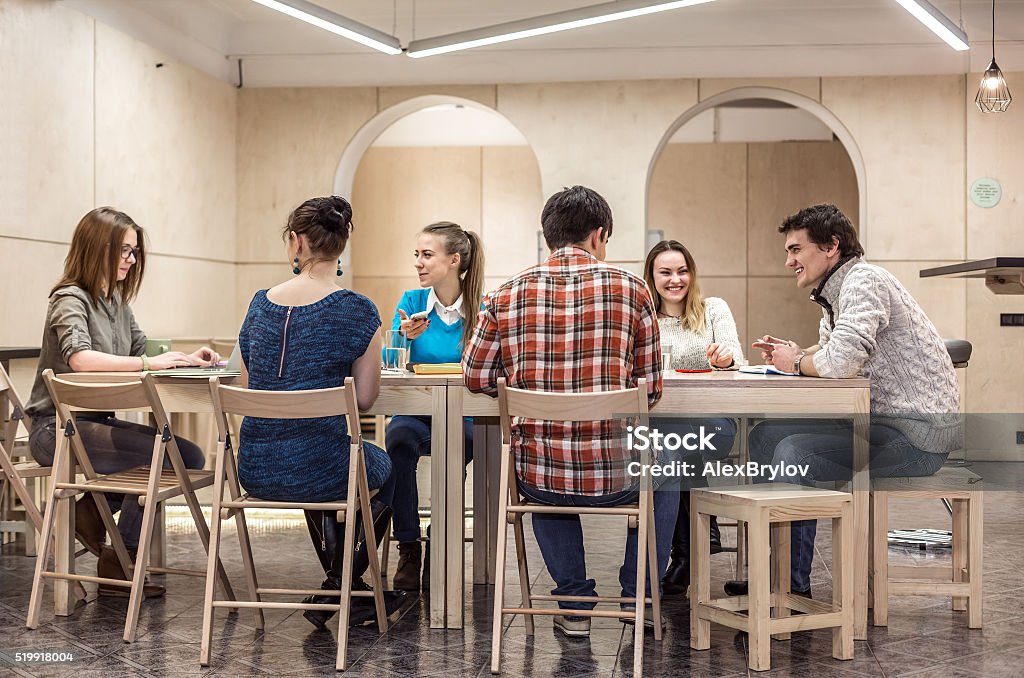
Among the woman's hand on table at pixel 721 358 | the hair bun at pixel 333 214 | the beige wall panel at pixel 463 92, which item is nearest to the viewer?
the hair bun at pixel 333 214

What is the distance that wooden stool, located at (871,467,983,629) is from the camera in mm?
3371

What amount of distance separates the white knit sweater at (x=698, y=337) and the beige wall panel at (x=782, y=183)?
5.26 meters

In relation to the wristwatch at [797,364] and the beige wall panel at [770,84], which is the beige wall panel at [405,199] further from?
the wristwatch at [797,364]

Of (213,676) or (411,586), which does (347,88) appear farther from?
(213,676)

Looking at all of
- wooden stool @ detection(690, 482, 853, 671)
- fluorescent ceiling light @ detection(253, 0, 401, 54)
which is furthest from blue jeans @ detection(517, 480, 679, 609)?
fluorescent ceiling light @ detection(253, 0, 401, 54)

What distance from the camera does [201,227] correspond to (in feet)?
24.8

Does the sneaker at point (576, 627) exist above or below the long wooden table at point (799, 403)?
below

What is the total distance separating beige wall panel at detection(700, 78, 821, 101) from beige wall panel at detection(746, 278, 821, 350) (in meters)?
2.42

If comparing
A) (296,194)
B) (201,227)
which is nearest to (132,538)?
(201,227)

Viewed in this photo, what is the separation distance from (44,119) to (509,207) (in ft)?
16.5

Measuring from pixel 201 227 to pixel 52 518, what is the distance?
14.4 feet

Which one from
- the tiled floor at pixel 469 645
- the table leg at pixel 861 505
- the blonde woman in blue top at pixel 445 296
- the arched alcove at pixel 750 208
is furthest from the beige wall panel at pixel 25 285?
the arched alcove at pixel 750 208

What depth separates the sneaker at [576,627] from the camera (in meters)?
3.34

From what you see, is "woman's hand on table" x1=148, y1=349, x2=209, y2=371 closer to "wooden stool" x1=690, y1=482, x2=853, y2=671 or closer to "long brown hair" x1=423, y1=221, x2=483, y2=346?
"long brown hair" x1=423, y1=221, x2=483, y2=346
